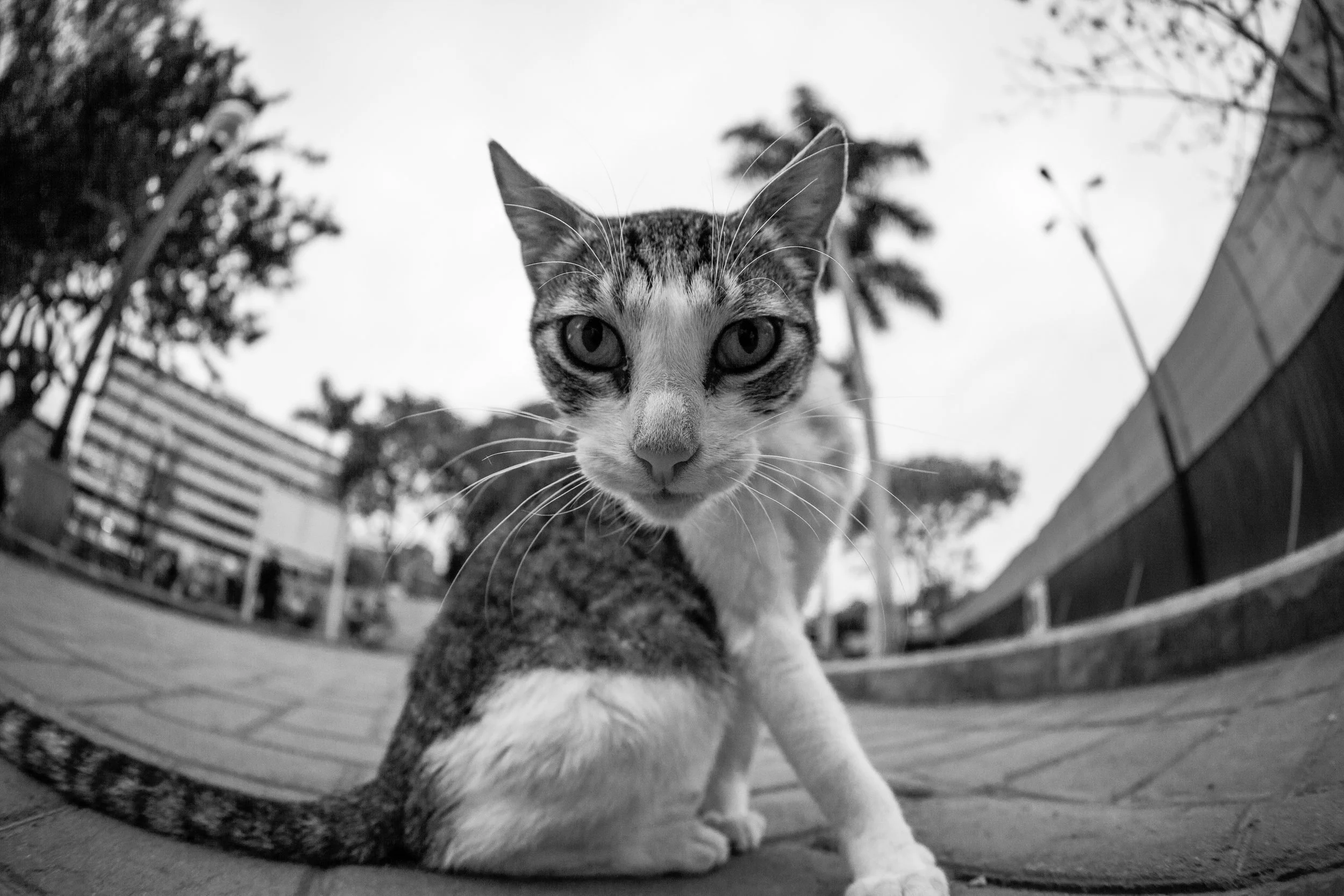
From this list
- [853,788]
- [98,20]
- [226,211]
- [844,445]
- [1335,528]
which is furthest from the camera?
[1335,528]

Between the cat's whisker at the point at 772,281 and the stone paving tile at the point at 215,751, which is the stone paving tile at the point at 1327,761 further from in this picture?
the stone paving tile at the point at 215,751

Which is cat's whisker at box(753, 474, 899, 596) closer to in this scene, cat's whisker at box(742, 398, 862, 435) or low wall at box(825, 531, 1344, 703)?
cat's whisker at box(742, 398, 862, 435)

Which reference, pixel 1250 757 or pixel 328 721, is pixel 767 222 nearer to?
pixel 1250 757

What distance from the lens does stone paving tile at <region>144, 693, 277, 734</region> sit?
2.11 m

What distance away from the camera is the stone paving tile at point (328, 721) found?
275 centimetres

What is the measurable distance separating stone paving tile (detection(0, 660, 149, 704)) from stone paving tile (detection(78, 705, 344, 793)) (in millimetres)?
48

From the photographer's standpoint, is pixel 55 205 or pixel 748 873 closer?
pixel 748 873

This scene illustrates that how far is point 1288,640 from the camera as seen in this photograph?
245 cm

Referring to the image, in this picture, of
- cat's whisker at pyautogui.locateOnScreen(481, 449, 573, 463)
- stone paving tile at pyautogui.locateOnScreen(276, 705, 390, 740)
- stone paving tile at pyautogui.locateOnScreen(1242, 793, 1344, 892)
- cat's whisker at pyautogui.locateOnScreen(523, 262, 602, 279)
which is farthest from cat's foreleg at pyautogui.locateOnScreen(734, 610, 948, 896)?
stone paving tile at pyautogui.locateOnScreen(276, 705, 390, 740)

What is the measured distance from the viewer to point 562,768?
1.29 metres

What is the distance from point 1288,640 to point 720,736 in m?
2.50

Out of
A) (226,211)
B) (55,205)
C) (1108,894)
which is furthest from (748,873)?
(226,211)

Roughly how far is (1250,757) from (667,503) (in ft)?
5.42

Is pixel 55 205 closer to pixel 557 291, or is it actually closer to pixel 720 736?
pixel 557 291
